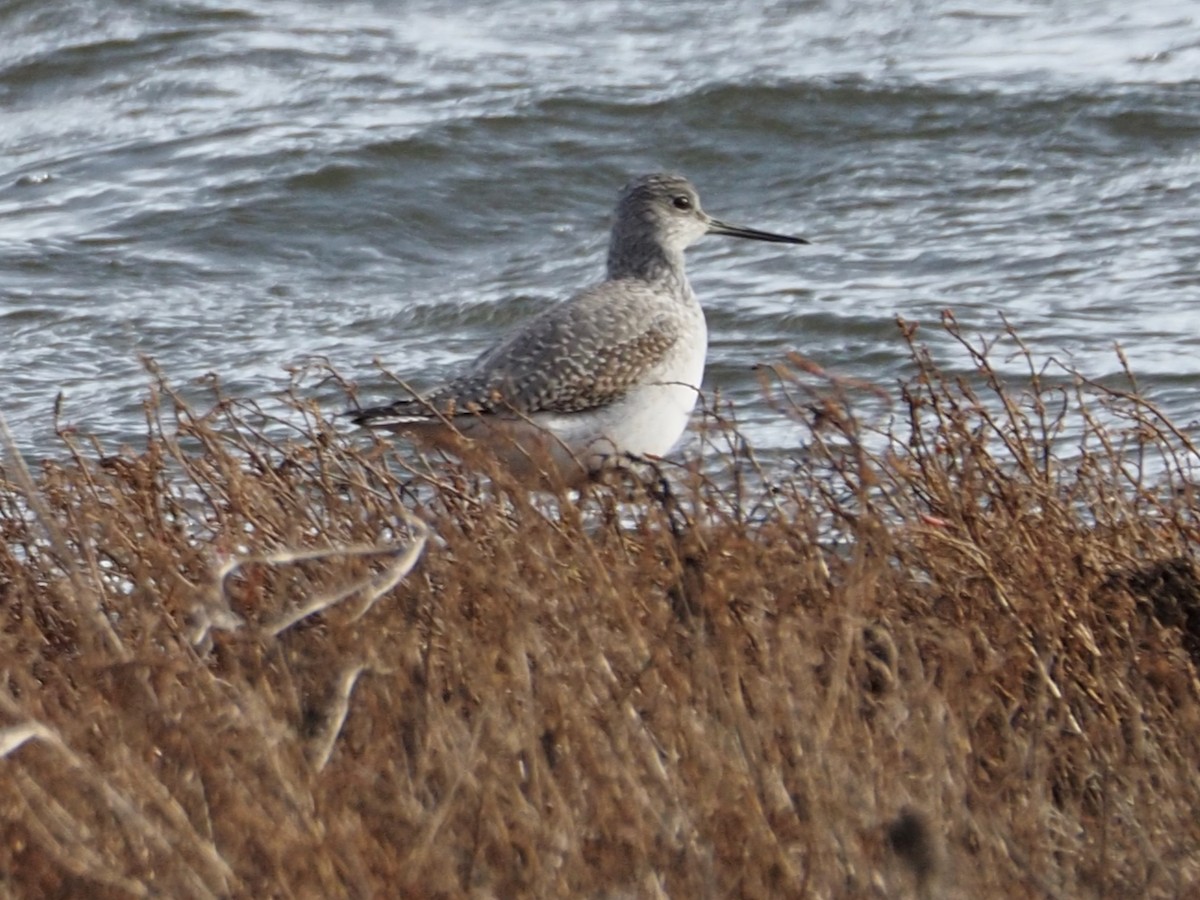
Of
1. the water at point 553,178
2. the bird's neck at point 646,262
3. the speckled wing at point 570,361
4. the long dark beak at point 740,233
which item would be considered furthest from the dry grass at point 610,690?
the water at point 553,178

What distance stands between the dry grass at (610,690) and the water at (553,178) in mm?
3711

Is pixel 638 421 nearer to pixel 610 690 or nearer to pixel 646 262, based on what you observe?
pixel 646 262

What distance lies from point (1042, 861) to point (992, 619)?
1.18 metres

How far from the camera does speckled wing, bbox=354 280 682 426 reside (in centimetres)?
678

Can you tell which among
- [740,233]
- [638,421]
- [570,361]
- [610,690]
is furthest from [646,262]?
[610,690]

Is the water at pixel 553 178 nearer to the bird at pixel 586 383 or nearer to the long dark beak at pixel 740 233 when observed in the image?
the long dark beak at pixel 740 233

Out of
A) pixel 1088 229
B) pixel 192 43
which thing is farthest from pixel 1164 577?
pixel 192 43

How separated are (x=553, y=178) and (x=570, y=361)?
21.5 feet

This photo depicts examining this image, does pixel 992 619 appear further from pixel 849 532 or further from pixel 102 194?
pixel 102 194

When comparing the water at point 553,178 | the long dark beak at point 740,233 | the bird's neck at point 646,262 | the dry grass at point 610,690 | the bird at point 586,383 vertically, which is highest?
the dry grass at point 610,690

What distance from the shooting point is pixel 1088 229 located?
11578 millimetres

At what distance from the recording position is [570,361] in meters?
6.90

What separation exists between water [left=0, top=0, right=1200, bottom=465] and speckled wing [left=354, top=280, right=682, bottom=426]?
1484 mm

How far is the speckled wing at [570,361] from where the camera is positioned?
6.78 meters
